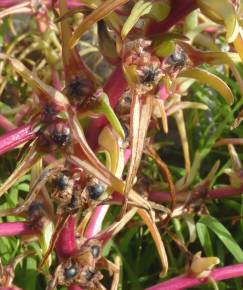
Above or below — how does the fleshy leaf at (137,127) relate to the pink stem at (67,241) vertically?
above

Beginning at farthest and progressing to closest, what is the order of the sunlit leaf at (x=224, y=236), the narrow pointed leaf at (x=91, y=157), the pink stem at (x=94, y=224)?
1. the sunlit leaf at (x=224, y=236)
2. the pink stem at (x=94, y=224)
3. the narrow pointed leaf at (x=91, y=157)

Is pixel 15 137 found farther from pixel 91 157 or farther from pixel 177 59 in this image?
pixel 177 59

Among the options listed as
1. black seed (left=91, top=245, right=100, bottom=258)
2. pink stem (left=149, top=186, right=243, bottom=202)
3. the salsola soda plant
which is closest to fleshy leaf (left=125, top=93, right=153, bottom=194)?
the salsola soda plant

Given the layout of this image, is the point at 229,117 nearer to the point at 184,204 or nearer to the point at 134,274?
the point at 184,204

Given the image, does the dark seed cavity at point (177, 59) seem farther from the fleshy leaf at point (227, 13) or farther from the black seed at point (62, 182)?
the black seed at point (62, 182)

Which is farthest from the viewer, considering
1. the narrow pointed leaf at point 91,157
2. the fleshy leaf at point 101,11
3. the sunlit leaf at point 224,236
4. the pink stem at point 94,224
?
the sunlit leaf at point 224,236

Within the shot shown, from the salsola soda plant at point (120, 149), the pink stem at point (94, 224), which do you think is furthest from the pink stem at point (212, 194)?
the pink stem at point (94, 224)

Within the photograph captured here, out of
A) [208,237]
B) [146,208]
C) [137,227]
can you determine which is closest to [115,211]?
[137,227]

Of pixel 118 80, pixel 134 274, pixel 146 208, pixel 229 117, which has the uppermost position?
pixel 118 80

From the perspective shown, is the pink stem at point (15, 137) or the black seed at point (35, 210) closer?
the pink stem at point (15, 137)
